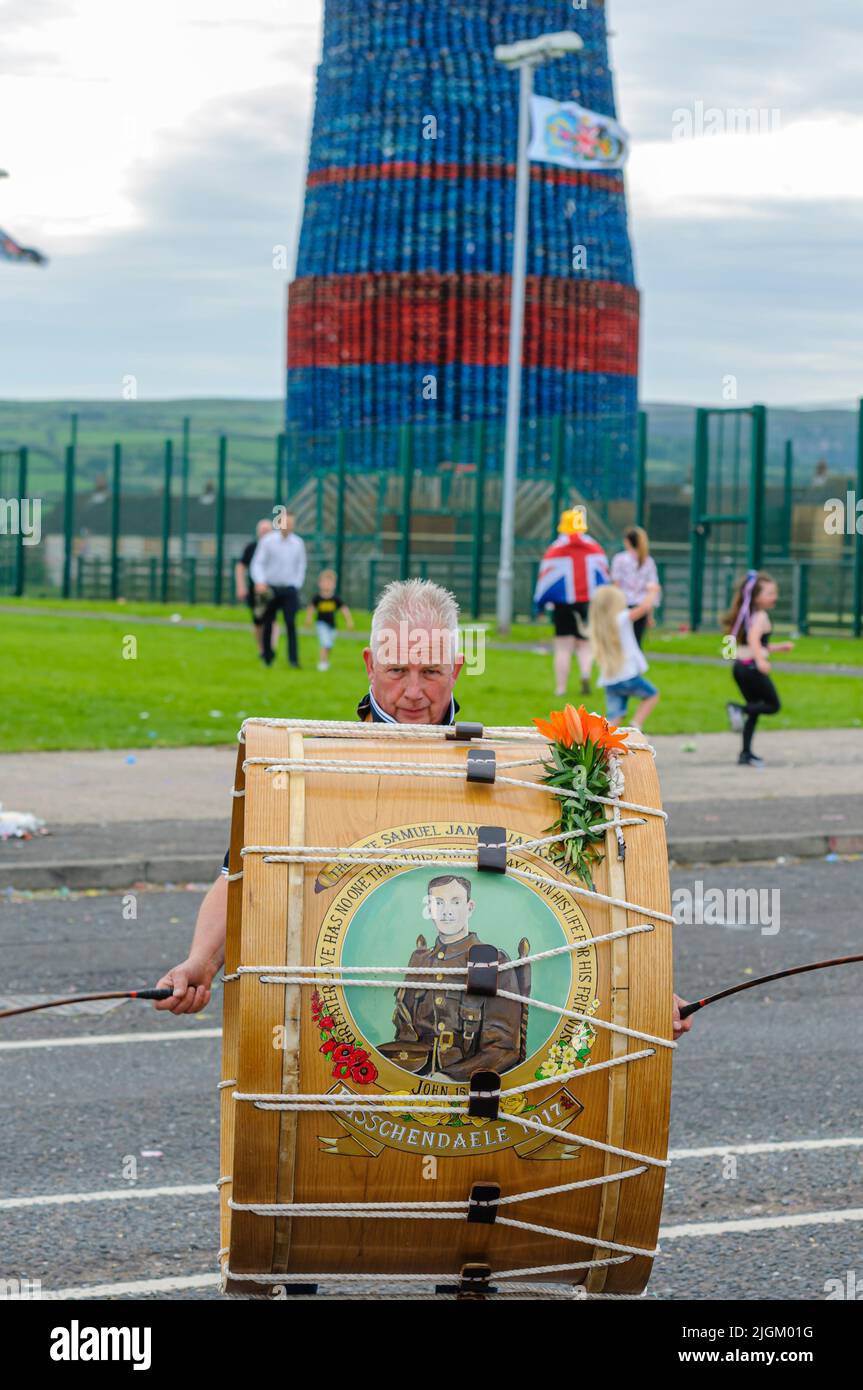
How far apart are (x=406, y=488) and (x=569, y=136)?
865 cm

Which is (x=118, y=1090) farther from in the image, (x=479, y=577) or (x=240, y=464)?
(x=240, y=464)

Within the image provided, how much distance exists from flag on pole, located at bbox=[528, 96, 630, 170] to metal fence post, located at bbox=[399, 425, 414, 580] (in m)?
7.86

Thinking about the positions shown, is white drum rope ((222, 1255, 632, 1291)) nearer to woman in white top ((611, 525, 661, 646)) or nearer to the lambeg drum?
the lambeg drum

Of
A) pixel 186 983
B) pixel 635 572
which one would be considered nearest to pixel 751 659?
pixel 635 572

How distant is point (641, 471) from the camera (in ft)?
129

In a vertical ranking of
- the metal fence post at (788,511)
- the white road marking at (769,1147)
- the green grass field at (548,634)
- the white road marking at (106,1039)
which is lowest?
the white road marking at (106,1039)

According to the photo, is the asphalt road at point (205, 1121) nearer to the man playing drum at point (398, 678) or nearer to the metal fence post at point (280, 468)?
the man playing drum at point (398, 678)

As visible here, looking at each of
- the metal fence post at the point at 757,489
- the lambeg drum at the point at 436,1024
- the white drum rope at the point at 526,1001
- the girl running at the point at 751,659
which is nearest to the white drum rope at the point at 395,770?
the lambeg drum at the point at 436,1024

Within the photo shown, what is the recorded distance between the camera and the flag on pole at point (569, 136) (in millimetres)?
36906

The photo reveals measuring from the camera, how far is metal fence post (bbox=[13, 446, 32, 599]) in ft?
173

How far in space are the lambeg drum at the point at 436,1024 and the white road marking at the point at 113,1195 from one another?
1893 millimetres

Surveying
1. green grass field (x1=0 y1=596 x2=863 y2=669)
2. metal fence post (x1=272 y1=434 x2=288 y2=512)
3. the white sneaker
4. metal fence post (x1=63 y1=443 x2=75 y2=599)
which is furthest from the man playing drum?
metal fence post (x1=63 y1=443 x2=75 y2=599)

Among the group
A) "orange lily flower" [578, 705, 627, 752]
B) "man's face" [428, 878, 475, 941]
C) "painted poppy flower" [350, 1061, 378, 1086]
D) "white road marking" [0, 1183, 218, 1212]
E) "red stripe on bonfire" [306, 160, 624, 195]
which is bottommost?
"white road marking" [0, 1183, 218, 1212]

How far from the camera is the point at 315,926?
396cm
